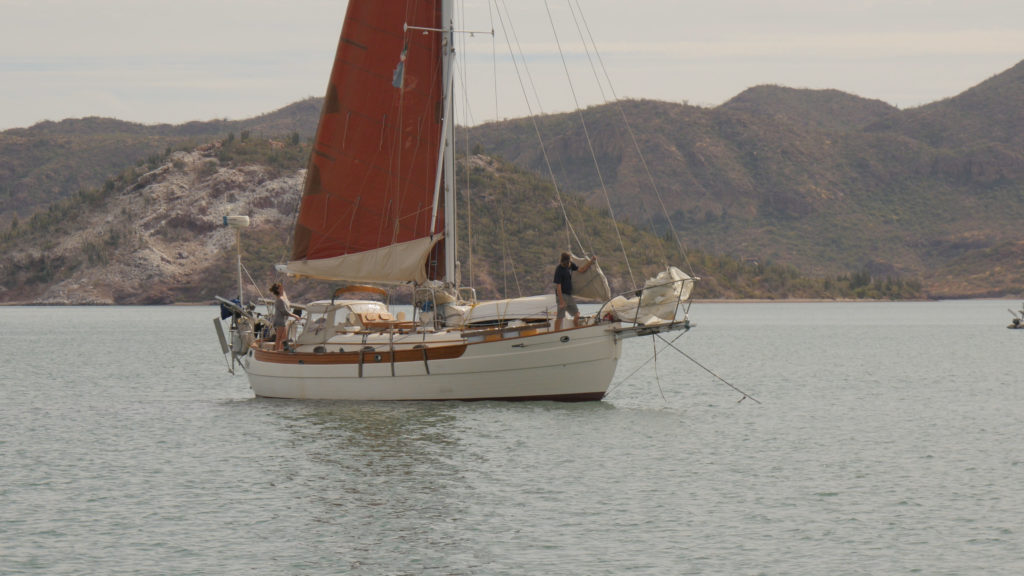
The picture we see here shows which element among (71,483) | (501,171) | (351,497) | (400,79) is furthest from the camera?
(501,171)

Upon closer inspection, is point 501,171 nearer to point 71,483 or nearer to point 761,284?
point 761,284

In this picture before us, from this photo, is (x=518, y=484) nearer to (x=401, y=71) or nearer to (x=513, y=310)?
(x=513, y=310)

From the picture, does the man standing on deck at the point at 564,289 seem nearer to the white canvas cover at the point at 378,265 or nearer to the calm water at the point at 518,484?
the calm water at the point at 518,484

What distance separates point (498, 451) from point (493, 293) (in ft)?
371

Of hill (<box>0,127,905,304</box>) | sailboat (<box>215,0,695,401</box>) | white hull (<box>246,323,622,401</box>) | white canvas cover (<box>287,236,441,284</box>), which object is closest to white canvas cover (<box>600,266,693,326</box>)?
sailboat (<box>215,0,695,401</box>)

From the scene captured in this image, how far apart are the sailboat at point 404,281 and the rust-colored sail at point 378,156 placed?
0.13 feet

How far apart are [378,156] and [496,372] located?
757cm

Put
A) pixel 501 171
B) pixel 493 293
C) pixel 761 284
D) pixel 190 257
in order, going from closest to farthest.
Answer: pixel 493 293 < pixel 190 257 < pixel 501 171 < pixel 761 284

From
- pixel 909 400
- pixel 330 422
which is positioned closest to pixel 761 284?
pixel 909 400

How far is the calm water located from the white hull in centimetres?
51

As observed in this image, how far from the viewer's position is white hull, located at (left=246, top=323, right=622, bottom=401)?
3000 centimetres

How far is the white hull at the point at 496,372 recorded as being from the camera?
98.4ft

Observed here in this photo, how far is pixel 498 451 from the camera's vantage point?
2567cm

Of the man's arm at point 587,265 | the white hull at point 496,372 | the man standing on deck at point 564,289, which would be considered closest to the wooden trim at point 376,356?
the white hull at point 496,372
